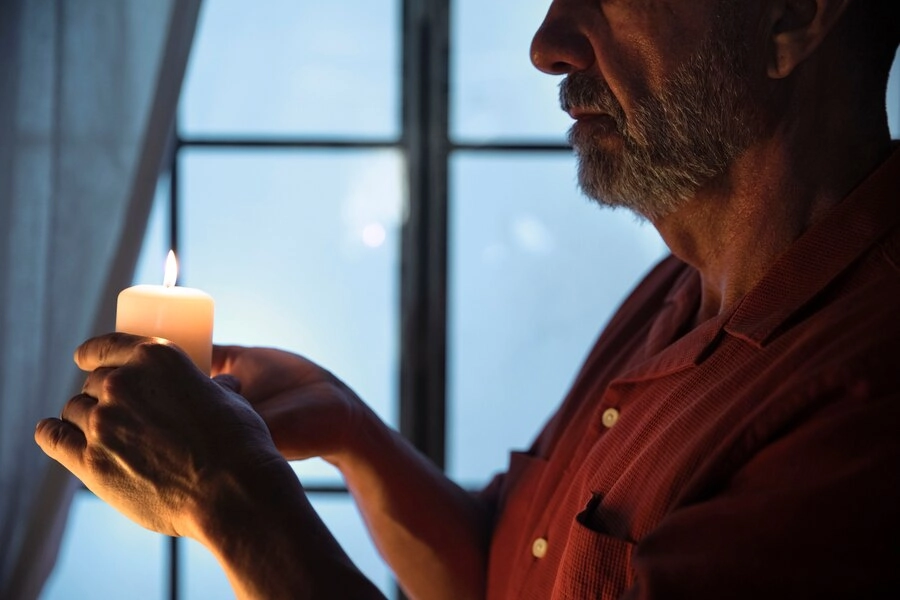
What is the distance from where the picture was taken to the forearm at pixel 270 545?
783 millimetres

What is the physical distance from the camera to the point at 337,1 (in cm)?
197

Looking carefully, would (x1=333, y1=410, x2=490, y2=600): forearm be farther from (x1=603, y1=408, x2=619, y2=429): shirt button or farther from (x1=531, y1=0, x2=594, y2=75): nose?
(x1=531, y1=0, x2=594, y2=75): nose

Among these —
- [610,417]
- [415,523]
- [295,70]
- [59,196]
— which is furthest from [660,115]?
[295,70]

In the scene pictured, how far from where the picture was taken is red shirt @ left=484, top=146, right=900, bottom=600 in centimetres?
70

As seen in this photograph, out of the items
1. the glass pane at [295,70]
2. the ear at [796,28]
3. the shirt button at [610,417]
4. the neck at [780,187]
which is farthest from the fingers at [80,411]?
the glass pane at [295,70]

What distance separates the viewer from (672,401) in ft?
3.14

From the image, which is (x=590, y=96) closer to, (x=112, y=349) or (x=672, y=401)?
(x=672, y=401)

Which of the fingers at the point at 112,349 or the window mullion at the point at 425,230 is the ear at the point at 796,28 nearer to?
the fingers at the point at 112,349

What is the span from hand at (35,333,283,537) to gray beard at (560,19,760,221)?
0.52 meters

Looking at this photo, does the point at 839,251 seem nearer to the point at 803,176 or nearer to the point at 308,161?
the point at 803,176

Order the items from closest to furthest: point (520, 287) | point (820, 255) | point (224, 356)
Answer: point (820, 255), point (224, 356), point (520, 287)

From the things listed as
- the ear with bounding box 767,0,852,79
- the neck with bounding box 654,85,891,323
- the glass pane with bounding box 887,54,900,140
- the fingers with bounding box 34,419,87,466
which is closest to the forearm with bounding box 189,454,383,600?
the fingers with bounding box 34,419,87,466

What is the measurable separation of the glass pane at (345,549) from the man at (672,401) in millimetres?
777

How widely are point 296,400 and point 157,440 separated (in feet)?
1.08
